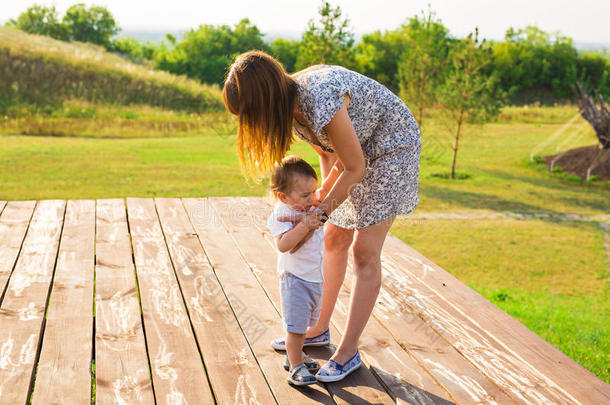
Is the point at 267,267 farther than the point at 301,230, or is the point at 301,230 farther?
the point at 267,267

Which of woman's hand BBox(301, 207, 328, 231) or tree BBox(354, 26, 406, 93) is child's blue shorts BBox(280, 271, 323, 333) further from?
tree BBox(354, 26, 406, 93)

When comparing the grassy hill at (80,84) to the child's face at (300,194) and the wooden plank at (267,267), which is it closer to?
the wooden plank at (267,267)

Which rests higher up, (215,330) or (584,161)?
(215,330)

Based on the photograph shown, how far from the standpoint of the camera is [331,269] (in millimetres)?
2580

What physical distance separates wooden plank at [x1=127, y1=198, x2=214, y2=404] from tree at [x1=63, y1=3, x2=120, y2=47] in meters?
44.5

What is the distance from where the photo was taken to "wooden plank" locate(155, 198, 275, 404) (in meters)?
2.16

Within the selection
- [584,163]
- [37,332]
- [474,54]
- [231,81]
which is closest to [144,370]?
[37,332]

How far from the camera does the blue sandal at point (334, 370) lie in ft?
7.39

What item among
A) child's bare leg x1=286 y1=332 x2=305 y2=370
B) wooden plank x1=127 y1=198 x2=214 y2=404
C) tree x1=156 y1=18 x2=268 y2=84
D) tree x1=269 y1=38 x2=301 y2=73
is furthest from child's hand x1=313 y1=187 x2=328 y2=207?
tree x1=156 y1=18 x2=268 y2=84

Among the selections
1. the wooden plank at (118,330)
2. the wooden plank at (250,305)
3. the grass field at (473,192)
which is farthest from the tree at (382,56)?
the wooden plank at (118,330)

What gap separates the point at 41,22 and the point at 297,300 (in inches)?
1979

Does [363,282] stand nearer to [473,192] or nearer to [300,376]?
[300,376]

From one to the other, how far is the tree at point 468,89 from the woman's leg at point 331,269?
8603 millimetres

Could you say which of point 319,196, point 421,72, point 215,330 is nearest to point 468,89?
point 421,72
